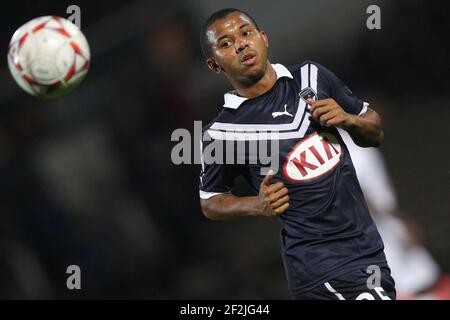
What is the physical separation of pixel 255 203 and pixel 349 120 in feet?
1.82

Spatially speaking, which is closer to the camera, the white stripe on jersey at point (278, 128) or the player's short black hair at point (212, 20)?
the white stripe on jersey at point (278, 128)

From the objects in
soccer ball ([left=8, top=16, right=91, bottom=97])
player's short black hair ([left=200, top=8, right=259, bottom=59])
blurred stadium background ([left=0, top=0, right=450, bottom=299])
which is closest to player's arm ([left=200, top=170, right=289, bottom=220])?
player's short black hair ([left=200, top=8, right=259, bottom=59])

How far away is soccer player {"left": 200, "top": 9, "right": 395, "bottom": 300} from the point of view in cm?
391

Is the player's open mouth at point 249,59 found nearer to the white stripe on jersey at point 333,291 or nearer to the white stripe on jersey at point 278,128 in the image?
the white stripe on jersey at point 278,128

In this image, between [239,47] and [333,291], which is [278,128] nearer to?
[239,47]

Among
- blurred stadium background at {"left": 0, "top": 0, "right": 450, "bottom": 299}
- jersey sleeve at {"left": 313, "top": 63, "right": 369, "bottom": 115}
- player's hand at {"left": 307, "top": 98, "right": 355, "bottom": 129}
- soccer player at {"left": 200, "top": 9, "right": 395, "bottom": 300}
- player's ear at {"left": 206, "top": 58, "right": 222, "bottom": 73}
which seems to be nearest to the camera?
player's hand at {"left": 307, "top": 98, "right": 355, "bottom": 129}

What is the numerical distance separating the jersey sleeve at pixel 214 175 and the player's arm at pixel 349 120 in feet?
1.70

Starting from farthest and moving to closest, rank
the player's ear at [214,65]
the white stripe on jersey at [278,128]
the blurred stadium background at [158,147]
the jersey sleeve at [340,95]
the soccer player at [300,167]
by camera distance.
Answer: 1. the blurred stadium background at [158,147]
2. the player's ear at [214,65]
3. the jersey sleeve at [340,95]
4. the white stripe on jersey at [278,128]
5. the soccer player at [300,167]

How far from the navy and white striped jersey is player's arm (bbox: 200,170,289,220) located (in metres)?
0.11

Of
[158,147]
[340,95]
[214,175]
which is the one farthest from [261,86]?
[158,147]

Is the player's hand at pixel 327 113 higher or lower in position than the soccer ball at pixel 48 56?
lower

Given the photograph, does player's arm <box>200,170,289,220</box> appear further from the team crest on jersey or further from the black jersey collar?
the black jersey collar

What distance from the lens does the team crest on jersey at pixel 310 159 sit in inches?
157

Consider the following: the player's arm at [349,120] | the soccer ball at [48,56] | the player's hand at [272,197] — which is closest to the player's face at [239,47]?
the player's arm at [349,120]
